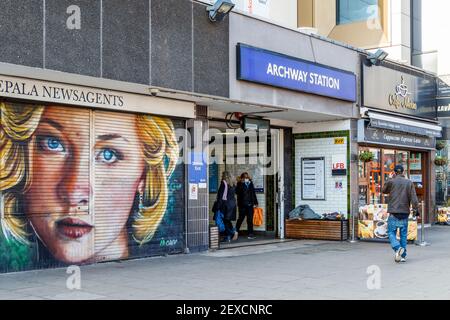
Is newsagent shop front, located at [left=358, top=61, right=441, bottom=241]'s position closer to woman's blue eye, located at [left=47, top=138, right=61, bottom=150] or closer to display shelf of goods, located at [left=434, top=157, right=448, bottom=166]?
display shelf of goods, located at [left=434, top=157, right=448, bottom=166]

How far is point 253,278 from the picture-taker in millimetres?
9242

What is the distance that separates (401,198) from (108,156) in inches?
206

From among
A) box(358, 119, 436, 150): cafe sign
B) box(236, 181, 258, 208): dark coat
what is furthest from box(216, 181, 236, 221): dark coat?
box(358, 119, 436, 150): cafe sign

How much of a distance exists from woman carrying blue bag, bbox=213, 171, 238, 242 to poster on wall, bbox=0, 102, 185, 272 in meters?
2.70

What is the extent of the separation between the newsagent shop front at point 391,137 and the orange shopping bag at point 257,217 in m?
2.58

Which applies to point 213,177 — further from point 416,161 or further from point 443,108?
point 443,108

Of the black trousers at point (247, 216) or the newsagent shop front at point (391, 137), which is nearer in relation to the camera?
the newsagent shop front at point (391, 137)

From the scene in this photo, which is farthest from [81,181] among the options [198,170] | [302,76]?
[302,76]

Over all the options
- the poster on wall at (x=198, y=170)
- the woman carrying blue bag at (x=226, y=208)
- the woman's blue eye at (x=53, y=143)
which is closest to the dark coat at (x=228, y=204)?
the woman carrying blue bag at (x=226, y=208)

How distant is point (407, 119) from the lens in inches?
701

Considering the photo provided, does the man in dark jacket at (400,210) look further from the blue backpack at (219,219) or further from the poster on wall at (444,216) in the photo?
the poster on wall at (444,216)

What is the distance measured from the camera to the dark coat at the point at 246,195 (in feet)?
51.2
